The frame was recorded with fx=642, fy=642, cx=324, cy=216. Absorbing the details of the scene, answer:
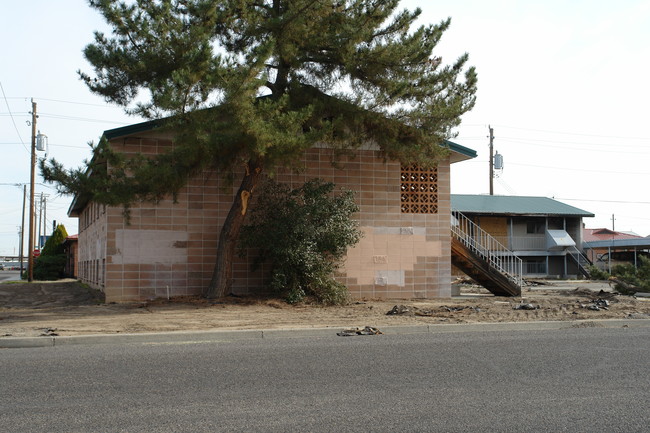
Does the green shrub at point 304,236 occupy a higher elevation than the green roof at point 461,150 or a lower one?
lower

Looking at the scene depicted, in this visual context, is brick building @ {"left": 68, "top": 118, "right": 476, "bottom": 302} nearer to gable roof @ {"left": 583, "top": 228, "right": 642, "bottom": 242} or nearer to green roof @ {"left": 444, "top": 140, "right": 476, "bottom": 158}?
green roof @ {"left": 444, "top": 140, "right": 476, "bottom": 158}

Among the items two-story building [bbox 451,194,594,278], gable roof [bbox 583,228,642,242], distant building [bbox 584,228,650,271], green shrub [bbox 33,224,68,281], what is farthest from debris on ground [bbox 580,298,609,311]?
gable roof [bbox 583,228,642,242]

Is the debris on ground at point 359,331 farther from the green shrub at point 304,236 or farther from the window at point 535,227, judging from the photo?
the window at point 535,227

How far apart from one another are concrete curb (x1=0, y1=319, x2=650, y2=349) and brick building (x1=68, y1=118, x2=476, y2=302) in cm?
574

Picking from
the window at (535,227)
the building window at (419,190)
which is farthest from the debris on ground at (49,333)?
the window at (535,227)

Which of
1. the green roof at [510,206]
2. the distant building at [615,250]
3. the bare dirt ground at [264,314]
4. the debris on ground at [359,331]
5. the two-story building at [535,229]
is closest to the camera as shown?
the debris on ground at [359,331]

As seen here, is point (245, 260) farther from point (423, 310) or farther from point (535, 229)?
point (535, 229)

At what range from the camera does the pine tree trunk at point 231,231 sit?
54.7 feet

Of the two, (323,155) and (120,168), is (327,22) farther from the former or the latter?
(120,168)

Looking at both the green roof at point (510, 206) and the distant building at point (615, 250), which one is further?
the distant building at point (615, 250)

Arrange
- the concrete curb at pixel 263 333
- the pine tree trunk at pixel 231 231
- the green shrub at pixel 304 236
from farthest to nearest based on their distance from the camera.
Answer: the pine tree trunk at pixel 231 231 < the green shrub at pixel 304 236 < the concrete curb at pixel 263 333

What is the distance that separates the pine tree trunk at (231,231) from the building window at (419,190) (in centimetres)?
496

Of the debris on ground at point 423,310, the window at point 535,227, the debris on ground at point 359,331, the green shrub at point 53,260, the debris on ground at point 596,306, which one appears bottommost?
the debris on ground at point 359,331

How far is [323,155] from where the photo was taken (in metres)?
18.9
